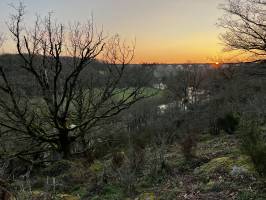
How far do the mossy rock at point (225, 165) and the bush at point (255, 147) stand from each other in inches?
30.8

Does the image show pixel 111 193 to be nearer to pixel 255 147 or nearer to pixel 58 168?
pixel 255 147

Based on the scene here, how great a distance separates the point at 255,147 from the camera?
10156 millimetres

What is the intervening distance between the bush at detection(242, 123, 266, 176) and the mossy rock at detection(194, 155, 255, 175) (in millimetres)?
783

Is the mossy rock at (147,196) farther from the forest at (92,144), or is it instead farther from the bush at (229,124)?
the bush at (229,124)

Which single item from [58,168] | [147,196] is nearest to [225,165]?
[147,196]

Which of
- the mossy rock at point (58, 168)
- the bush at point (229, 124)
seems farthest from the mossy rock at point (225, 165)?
the bush at point (229, 124)

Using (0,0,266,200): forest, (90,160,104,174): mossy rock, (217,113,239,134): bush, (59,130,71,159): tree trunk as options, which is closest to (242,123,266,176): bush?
(0,0,266,200): forest

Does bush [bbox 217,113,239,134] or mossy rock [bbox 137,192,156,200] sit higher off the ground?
mossy rock [bbox 137,192,156,200]

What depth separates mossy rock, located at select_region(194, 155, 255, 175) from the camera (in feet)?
37.3

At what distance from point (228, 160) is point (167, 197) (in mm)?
3325

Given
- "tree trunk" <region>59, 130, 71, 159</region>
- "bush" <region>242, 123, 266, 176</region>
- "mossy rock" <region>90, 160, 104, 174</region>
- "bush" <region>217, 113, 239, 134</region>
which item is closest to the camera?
"bush" <region>242, 123, 266, 176</region>

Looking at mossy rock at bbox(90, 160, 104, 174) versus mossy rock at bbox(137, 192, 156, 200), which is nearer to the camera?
mossy rock at bbox(137, 192, 156, 200)

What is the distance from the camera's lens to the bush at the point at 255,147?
998cm

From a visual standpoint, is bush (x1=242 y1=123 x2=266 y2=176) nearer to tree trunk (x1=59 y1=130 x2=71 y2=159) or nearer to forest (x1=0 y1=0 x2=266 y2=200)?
forest (x1=0 y1=0 x2=266 y2=200)
